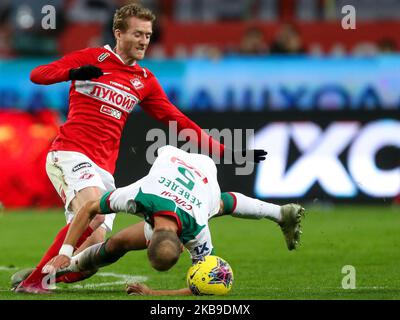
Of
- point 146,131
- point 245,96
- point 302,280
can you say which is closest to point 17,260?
point 302,280

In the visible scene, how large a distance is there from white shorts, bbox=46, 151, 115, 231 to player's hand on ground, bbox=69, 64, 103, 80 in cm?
74

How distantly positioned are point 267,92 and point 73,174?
8.76 metres

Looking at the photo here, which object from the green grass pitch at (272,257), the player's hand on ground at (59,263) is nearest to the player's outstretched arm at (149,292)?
the green grass pitch at (272,257)

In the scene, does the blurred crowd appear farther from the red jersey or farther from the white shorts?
the white shorts

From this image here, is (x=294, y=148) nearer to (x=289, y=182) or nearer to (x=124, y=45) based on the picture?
(x=289, y=182)

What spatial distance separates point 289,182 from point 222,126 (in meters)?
1.36

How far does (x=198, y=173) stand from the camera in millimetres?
8461

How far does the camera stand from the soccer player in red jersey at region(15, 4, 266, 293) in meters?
9.02

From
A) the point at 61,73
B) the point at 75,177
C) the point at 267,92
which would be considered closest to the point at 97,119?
the point at 75,177

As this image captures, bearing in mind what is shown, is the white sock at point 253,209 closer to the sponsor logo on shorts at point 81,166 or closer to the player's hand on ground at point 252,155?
the player's hand on ground at point 252,155

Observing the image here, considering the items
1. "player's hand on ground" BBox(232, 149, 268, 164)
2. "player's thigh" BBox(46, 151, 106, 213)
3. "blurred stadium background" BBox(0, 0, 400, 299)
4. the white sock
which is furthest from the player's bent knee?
"blurred stadium background" BBox(0, 0, 400, 299)

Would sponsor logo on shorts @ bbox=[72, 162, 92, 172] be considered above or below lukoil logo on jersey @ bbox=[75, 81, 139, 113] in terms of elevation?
below

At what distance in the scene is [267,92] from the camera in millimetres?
17422

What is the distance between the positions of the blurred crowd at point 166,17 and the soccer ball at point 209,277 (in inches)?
411
